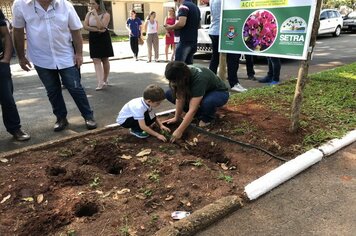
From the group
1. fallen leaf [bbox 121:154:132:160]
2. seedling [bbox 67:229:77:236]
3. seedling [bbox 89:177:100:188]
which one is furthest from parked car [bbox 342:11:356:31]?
seedling [bbox 67:229:77:236]

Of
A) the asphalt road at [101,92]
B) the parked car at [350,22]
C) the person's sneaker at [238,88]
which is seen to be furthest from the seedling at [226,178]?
the parked car at [350,22]

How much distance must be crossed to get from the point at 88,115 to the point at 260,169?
8.24ft

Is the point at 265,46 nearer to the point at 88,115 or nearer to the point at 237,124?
the point at 237,124

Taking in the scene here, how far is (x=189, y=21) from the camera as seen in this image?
19.8ft

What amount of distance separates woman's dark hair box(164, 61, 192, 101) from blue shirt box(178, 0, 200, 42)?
242 cm

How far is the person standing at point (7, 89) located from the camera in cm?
399

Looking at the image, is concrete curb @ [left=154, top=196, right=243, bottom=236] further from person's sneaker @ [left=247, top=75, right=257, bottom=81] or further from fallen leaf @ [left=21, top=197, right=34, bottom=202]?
person's sneaker @ [left=247, top=75, right=257, bottom=81]

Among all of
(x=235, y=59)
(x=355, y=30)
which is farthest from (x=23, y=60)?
(x=355, y=30)

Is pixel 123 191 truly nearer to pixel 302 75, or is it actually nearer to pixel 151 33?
pixel 302 75

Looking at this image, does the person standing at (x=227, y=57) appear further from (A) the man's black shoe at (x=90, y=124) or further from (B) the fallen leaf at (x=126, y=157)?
(B) the fallen leaf at (x=126, y=157)

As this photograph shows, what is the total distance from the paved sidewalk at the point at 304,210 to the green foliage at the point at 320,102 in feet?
2.00

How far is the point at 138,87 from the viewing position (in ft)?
24.2

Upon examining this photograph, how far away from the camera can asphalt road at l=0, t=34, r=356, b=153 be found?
4781mm

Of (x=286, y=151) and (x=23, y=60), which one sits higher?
(x=23, y=60)
